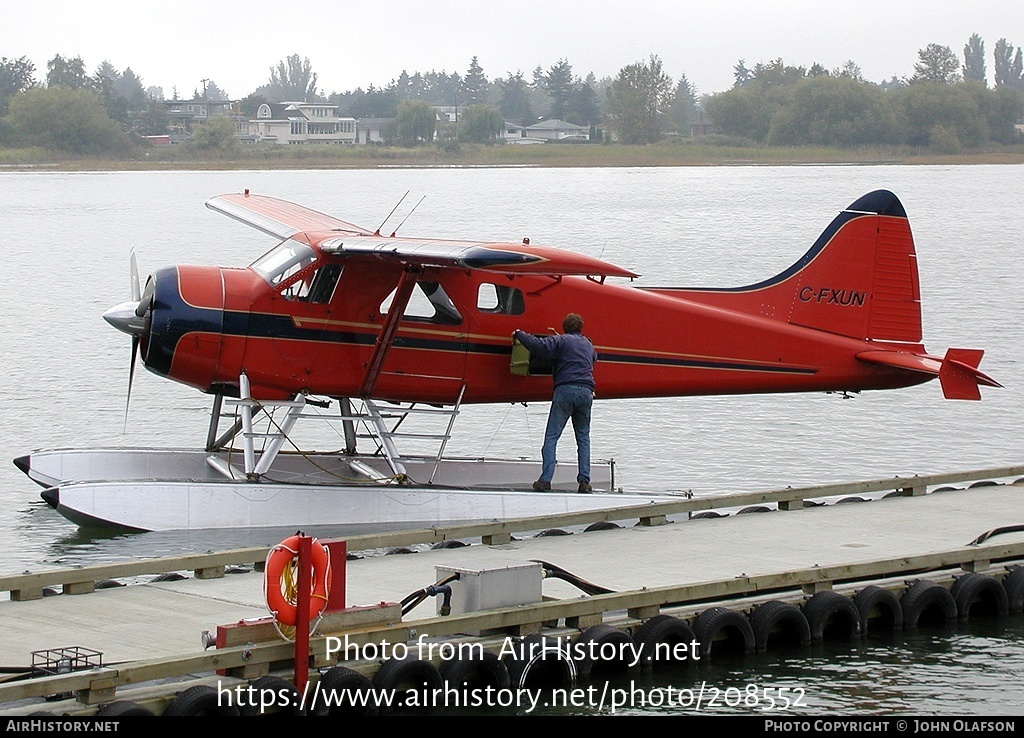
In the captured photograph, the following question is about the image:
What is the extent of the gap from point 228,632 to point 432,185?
10347cm

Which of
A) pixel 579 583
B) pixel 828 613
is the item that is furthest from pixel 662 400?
pixel 579 583

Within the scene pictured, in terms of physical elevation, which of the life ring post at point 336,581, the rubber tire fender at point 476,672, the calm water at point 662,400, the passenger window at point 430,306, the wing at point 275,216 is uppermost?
the wing at point 275,216

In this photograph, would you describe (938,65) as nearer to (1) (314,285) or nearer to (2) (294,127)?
(2) (294,127)

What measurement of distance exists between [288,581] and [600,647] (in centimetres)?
188

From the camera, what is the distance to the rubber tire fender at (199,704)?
725 cm

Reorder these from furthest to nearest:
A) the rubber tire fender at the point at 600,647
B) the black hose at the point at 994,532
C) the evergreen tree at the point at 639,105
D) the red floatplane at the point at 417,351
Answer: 1. the evergreen tree at the point at 639,105
2. the red floatplane at the point at 417,351
3. the black hose at the point at 994,532
4. the rubber tire fender at the point at 600,647

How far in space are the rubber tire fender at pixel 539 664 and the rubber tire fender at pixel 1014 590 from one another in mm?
3224

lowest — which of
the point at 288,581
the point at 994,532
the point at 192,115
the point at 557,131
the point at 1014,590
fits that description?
the point at 1014,590

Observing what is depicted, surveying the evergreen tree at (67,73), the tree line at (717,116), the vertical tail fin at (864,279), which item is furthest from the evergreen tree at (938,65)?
the vertical tail fin at (864,279)

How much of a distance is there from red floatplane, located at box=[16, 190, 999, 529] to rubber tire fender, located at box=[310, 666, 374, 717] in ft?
14.5

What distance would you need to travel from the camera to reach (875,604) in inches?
384

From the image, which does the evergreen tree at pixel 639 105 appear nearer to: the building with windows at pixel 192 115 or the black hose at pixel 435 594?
the building with windows at pixel 192 115

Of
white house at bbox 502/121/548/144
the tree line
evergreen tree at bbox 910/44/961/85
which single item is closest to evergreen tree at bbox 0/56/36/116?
the tree line

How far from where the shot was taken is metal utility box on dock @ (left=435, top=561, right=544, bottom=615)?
27.8 ft
